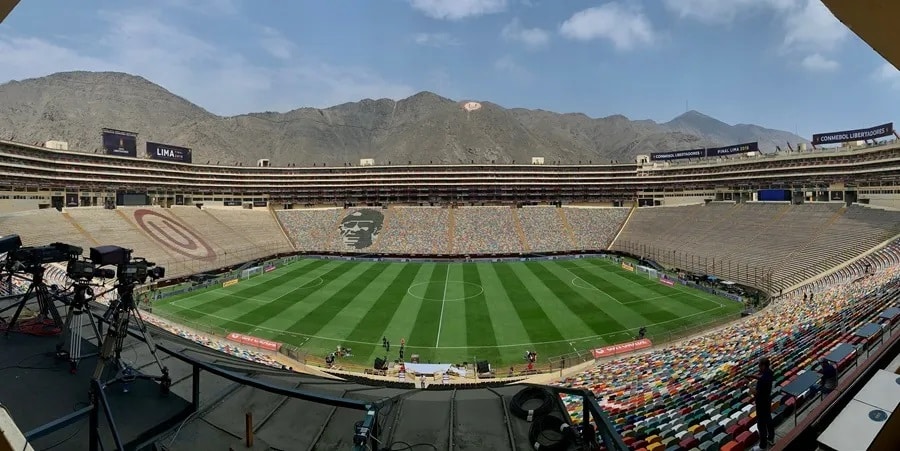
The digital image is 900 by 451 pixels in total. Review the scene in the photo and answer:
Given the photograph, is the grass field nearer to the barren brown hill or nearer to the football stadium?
the football stadium

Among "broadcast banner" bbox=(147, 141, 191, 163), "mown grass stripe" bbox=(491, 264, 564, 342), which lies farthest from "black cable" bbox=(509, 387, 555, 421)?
"broadcast banner" bbox=(147, 141, 191, 163)

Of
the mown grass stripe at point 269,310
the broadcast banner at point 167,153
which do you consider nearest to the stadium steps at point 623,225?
the mown grass stripe at point 269,310

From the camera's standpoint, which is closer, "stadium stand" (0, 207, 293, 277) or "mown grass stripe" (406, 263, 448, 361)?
"mown grass stripe" (406, 263, 448, 361)

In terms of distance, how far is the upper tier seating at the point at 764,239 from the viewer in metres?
35.3

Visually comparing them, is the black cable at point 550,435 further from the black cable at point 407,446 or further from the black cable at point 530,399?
the black cable at point 407,446

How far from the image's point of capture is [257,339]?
25344mm

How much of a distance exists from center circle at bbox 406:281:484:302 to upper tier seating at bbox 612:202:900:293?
77.9 ft

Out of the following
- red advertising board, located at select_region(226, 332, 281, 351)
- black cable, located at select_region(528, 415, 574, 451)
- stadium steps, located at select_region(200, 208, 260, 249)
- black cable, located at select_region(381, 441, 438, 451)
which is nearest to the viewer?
black cable, located at select_region(528, 415, 574, 451)

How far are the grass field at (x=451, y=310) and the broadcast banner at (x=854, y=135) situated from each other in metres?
38.6

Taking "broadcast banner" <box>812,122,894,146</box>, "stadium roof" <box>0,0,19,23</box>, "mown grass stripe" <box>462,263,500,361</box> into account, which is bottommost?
"mown grass stripe" <box>462,263,500,361</box>

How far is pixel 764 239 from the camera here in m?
43.6

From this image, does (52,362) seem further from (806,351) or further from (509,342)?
(509,342)

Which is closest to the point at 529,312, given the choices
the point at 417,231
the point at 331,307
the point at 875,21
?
the point at 331,307

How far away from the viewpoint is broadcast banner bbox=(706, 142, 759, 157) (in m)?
68.8
